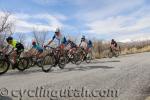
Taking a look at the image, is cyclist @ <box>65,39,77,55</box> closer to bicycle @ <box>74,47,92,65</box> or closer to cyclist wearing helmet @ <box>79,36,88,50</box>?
bicycle @ <box>74,47,92,65</box>

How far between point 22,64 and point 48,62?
1911 millimetres

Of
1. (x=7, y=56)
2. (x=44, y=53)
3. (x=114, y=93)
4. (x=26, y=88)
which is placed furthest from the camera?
(x=44, y=53)

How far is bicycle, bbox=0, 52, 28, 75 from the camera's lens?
15.4 m

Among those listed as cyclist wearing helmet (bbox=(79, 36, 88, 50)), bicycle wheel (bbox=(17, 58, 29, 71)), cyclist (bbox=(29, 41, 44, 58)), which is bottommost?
bicycle wheel (bbox=(17, 58, 29, 71))

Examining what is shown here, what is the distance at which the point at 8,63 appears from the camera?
1565cm

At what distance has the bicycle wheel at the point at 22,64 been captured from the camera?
17.3 meters

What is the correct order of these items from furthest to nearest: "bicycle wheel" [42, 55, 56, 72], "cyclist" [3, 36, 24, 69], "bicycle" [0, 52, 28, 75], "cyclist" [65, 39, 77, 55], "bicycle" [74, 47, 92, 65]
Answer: "bicycle" [74, 47, 92, 65], "cyclist" [65, 39, 77, 55], "cyclist" [3, 36, 24, 69], "bicycle wheel" [42, 55, 56, 72], "bicycle" [0, 52, 28, 75]

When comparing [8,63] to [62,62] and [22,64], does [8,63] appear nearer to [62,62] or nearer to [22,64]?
[22,64]

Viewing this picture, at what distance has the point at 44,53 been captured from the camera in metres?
17.4

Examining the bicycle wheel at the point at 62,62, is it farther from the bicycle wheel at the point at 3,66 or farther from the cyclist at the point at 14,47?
the bicycle wheel at the point at 3,66

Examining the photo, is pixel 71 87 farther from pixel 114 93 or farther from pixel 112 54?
pixel 112 54

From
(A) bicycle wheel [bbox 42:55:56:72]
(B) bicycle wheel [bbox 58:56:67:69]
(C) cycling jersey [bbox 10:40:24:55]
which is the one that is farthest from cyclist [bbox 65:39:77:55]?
(C) cycling jersey [bbox 10:40:24:55]

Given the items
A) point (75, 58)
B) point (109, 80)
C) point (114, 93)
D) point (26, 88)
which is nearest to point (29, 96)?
point (26, 88)

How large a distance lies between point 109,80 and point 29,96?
3996mm
